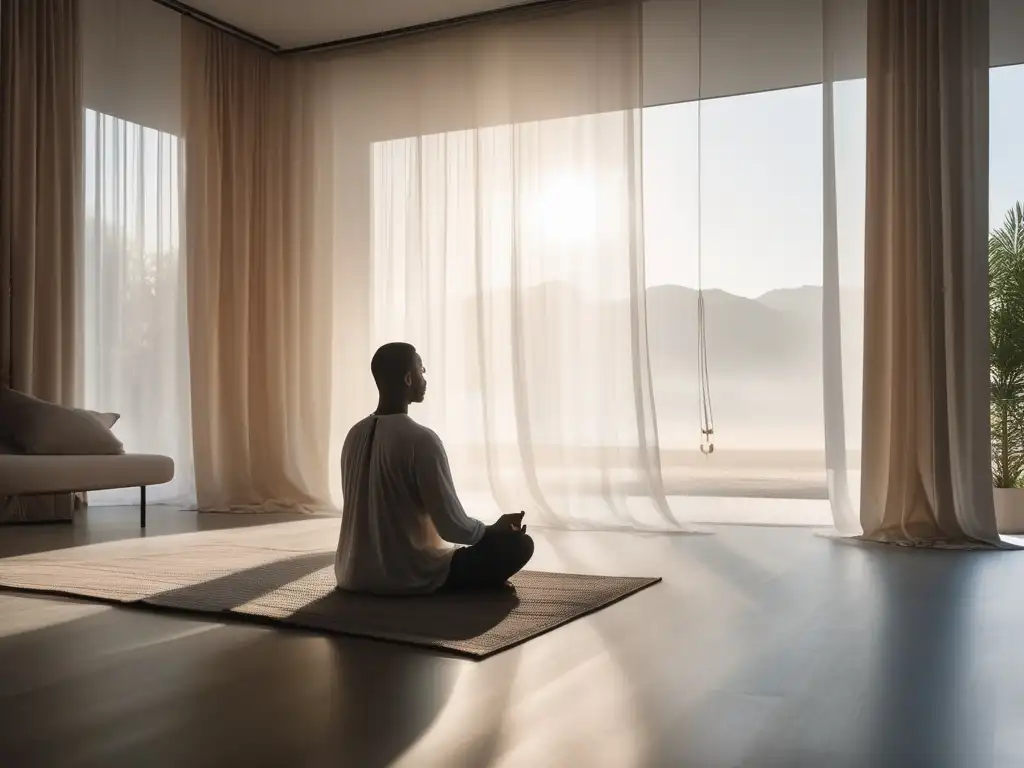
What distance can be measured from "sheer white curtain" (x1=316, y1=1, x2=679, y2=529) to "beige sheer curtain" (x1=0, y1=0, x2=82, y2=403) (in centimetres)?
161

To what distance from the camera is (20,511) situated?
552 cm

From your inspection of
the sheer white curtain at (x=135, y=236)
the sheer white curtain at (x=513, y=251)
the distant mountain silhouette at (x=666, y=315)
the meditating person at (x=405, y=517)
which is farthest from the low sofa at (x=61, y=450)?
the meditating person at (x=405, y=517)

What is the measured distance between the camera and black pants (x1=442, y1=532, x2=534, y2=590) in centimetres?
319

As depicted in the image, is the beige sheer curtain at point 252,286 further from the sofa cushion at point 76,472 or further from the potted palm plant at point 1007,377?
the potted palm plant at point 1007,377

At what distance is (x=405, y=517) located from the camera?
3.10 metres

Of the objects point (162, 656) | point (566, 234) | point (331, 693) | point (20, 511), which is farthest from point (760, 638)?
point (20, 511)

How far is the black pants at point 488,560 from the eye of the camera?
A: 3.19m

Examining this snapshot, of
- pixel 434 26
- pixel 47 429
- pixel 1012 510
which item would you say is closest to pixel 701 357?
pixel 1012 510

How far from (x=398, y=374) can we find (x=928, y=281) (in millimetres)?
2878

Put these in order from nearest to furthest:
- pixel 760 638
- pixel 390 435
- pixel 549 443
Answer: pixel 760 638, pixel 390 435, pixel 549 443

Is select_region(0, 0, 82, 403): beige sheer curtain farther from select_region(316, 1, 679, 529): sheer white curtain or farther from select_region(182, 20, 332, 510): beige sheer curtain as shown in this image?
select_region(316, 1, 679, 529): sheer white curtain

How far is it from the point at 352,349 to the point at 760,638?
14.3 feet

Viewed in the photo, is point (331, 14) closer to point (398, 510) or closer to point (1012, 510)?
point (398, 510)

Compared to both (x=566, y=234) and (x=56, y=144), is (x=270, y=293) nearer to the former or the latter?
(x=56, y=144)
